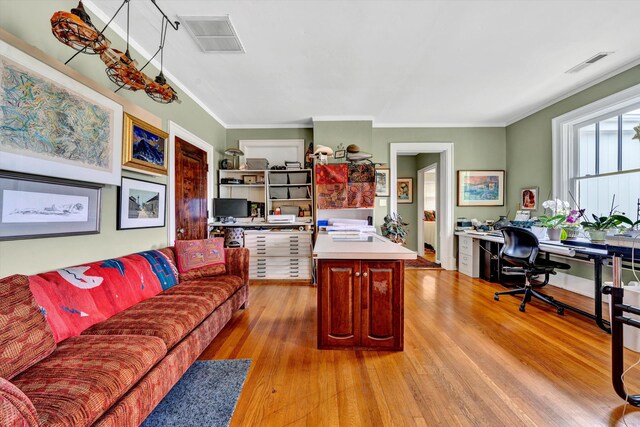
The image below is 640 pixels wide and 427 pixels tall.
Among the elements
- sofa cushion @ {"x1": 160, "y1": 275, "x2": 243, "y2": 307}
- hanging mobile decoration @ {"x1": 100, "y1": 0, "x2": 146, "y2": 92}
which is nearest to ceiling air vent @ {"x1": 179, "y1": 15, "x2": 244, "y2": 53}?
hanging mobile decoration @ {"x1": 100, "y1": 0, "x2": 146, "y2": 92}

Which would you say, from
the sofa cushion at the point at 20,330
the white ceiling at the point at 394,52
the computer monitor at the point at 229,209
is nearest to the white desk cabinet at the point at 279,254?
the computer monitor at the point at 229,209

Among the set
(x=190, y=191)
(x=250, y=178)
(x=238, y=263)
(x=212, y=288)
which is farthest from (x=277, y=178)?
(x=212, y=288)

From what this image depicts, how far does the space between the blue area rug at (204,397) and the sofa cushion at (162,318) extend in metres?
0.31

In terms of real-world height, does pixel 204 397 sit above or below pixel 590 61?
below

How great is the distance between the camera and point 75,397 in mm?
933

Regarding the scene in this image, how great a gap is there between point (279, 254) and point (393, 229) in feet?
6.18

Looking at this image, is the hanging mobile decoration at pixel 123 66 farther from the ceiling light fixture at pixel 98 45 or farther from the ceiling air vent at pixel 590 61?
the ceiling air vent at pixel 590 61

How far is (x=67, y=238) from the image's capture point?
1.75m

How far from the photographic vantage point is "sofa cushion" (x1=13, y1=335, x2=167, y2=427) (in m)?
0.90

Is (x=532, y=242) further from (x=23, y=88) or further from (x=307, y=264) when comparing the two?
(x=23, y=88)

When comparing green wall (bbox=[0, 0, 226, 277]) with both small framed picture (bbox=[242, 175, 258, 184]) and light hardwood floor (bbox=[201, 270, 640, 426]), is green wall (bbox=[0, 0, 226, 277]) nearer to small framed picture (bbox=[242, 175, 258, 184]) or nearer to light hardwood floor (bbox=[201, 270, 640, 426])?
light hardwood floor (bbox=[201, 270, 640, 426])

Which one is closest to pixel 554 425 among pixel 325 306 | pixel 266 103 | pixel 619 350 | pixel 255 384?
pixel 619 350

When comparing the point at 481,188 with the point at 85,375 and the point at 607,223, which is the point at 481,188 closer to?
the point at 607,223

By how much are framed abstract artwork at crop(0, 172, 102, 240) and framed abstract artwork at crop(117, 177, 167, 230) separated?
254 mm
